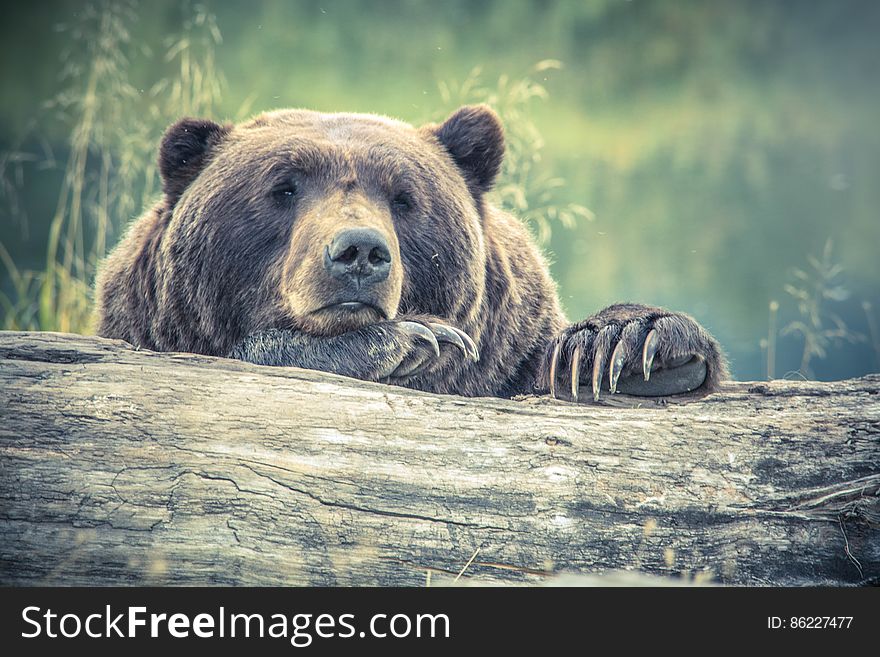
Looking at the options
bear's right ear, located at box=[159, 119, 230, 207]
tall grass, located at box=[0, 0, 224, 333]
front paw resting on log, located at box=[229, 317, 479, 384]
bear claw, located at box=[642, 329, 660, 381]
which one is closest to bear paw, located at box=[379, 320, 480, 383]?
front paw resting on log, located at box=[229, 317, 479, 384]

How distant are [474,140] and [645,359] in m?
1.50

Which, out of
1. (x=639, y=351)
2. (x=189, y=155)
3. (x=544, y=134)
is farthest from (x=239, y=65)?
(x=639, y=351)

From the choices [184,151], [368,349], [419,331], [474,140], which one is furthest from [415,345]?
[184,151]

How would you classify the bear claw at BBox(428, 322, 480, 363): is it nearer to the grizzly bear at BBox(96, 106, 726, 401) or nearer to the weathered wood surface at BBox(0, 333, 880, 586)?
the grizzly bear at BBox(96, 106, 726, 401)

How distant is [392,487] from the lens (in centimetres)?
245

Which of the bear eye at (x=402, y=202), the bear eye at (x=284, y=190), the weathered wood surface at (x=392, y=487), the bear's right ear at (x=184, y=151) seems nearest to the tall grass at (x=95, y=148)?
the bear's right ear at (x=184, y=151)

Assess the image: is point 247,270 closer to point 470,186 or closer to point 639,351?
point 470,186

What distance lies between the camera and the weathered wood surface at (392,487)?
7.68 ft

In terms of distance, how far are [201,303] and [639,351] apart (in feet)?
5.50

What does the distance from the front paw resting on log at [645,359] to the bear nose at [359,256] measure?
70 centimetres

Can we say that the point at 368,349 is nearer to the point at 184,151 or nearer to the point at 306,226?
the point at 306,226

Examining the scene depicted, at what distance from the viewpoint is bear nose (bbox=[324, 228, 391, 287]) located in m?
3.04

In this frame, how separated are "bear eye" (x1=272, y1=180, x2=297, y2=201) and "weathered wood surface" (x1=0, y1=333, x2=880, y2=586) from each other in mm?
1036

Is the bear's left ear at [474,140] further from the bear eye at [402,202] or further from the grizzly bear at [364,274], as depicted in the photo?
the bear eye at [402,202]
